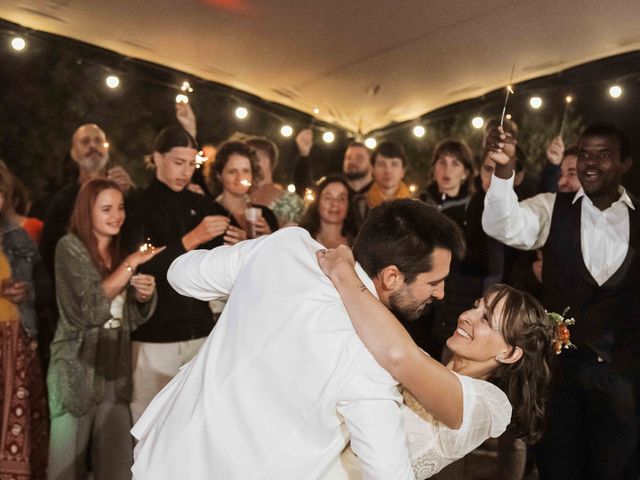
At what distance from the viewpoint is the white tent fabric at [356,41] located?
13.4ft

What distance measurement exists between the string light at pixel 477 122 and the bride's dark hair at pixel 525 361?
225 cm

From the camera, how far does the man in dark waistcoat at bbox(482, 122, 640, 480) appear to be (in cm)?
325

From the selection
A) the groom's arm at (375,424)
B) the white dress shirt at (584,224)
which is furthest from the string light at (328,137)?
the groom's arm at (375,424)

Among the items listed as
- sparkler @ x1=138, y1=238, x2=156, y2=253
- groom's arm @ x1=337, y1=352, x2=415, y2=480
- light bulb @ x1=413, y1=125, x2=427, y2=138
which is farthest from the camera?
light bulb @ x1=413, y1=125, x2=427, y2=138

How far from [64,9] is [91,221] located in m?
1.28

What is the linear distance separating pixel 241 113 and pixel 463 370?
9.41 feet

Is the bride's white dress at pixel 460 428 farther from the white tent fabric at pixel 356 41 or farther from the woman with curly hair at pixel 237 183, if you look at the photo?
the white tent fabric at pixel 356 41

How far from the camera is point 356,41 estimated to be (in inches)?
182

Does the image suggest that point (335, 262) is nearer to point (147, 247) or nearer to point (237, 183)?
point (147, 247)

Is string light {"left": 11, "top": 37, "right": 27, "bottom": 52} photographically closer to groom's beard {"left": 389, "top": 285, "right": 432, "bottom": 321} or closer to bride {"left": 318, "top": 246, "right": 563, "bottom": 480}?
bride {"left": 318, "top": 246, "right": 563, "bottom": 480}

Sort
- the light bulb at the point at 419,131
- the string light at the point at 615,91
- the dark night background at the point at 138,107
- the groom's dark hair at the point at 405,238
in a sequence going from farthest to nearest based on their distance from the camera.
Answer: the light bulb at the point at 419,131, the dark night background at the point at 138,107, the string light at the point at 615,91, the groom's dark hair at the point at 405,238

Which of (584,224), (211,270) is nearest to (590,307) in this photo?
(584,224)

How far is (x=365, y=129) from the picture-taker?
5.09 meters

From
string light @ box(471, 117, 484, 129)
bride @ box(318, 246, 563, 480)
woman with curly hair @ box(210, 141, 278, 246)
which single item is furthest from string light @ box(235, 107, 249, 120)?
bride @ box(318, 246, 563, 480)
